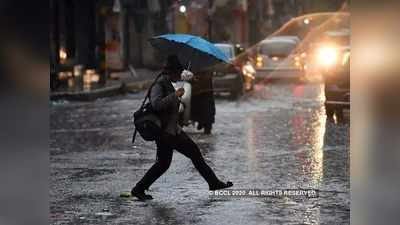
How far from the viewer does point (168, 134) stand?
9.36 m

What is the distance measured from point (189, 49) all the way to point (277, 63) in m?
26.6

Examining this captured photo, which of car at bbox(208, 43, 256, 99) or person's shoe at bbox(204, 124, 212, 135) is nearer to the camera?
person's shoe at bbox(204, 124, 212, 135)

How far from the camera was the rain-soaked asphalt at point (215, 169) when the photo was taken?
28.7ft

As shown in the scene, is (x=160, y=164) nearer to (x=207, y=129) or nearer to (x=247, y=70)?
(x=207, y=129)

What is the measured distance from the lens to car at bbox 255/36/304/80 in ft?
119

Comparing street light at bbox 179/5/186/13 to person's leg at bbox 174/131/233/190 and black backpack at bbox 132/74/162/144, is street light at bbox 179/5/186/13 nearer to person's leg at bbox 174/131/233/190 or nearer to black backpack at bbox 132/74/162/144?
person's leg at bbox 174/131/233/190

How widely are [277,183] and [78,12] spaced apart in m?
25.3

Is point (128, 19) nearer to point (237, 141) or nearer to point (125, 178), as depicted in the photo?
point (237, 141)

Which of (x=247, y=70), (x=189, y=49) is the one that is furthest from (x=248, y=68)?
(x=189, y=49)

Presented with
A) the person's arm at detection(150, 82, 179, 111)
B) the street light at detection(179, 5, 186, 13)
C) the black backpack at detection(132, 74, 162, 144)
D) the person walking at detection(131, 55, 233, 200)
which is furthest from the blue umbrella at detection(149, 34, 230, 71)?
the street light at detection(179, 5, 186, 13)

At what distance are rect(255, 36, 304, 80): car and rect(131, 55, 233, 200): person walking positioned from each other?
2672cm

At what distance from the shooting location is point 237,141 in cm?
1542

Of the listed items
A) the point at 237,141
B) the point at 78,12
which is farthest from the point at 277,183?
the point at 78,12

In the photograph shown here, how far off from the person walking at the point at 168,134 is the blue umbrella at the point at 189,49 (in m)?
0.49
